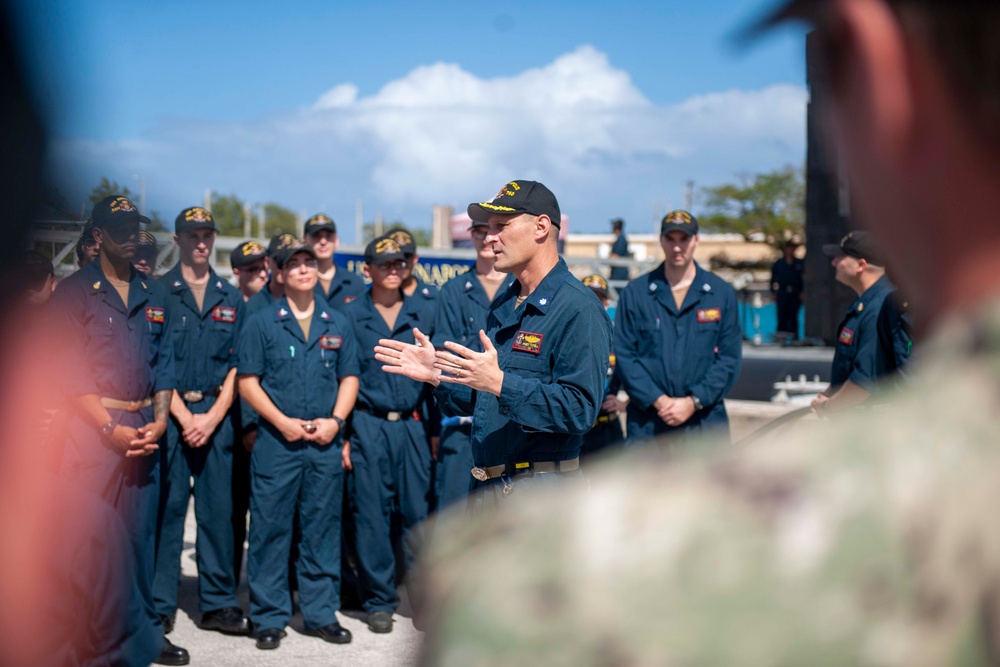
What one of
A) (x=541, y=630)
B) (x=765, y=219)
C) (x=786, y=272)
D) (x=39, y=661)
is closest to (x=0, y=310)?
(x=39, y=661)

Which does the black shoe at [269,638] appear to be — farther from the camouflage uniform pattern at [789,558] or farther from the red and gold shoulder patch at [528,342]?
the camouflage uniform pattern at [789,558]

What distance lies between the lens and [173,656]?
566cm

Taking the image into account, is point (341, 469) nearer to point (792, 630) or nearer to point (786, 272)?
point (792, 630)

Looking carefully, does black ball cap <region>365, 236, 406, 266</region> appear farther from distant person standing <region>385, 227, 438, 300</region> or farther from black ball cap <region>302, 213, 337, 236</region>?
black ball cap <region>302, 213, 337, 236</region>

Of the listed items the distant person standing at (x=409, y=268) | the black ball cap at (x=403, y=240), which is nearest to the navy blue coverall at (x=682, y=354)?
the distant person standing at (x=409, y=268)

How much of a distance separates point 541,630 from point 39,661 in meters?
1.34

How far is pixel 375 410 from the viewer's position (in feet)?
21.8

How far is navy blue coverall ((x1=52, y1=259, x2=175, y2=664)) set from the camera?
5406 mm

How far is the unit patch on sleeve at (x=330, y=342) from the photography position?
625cm

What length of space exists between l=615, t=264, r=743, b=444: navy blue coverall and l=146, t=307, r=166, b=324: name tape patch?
323 centimetres

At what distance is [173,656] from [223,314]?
7.70 ft

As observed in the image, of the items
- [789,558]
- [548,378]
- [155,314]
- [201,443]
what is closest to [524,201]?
[548,378]

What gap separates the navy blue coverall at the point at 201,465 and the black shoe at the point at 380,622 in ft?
3.04

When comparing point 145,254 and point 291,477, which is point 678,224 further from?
point 145,254
